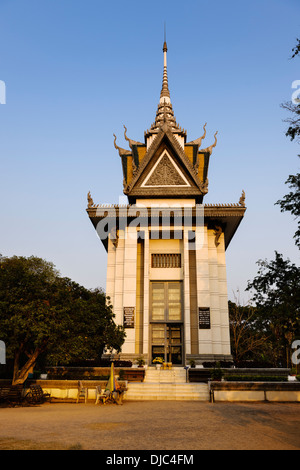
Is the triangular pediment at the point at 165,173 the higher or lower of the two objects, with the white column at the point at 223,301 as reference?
higher

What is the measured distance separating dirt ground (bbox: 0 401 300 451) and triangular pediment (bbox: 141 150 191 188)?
17.7 meters

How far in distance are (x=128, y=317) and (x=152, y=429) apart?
14953mm

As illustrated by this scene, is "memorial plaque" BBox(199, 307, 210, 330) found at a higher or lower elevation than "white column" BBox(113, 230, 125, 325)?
lower

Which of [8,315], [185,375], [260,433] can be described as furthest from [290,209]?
[185,375]

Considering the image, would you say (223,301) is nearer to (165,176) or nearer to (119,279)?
(119,279)

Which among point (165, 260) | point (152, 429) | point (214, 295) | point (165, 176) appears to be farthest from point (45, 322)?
point (165, 176)

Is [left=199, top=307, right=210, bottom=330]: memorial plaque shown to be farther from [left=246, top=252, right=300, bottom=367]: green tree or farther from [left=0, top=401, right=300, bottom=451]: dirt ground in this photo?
[left=246, top=252, right=300, bottom=367]: green tree

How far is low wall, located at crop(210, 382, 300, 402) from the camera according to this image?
51.4 feet

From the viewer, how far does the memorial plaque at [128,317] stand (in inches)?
935

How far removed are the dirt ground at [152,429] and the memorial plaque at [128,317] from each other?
415 inches

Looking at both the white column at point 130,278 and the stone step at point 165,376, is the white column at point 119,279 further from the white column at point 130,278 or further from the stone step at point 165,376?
the stone step at point 165,376

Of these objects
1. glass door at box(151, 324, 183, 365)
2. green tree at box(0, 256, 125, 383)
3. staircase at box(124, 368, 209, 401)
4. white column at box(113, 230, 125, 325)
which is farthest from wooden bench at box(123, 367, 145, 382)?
glass door at box(151, 324, 183, 365)

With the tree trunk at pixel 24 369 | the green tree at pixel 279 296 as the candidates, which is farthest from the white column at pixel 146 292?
the green tree at pixel 279 296

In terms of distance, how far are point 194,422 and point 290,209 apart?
615cm
